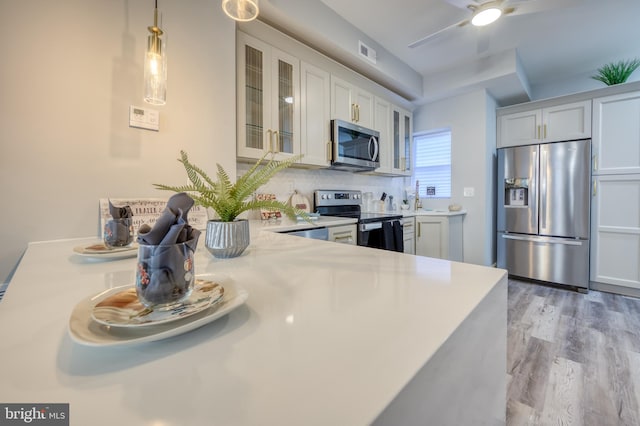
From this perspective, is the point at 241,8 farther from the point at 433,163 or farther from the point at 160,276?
the point at 433,163

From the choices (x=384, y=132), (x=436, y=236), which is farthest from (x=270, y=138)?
(x=436, y=236)

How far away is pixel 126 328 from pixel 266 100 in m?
2.06

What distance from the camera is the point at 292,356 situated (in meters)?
0.36

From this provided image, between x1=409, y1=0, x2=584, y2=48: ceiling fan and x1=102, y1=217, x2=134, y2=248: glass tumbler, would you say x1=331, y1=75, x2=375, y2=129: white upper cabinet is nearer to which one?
x1=409, y1=0, x2=584, y2=48: ceiling fan

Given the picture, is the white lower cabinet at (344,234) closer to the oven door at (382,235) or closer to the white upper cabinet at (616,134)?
the oven door at (382,235)

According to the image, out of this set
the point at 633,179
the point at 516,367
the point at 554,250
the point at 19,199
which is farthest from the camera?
the point at 554,250

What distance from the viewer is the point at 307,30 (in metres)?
2.22

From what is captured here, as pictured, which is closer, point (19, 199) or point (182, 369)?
point (182, 369)

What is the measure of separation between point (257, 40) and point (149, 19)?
791 millimetres

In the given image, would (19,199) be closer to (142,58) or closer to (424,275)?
(142,58)

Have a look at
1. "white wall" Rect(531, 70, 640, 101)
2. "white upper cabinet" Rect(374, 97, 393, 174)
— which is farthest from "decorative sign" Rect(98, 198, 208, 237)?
"white wall" Rect(531, 70, 640, 101)

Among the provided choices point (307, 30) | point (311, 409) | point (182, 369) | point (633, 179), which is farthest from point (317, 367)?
point (633, 179)

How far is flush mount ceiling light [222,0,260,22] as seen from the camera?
4.23ft

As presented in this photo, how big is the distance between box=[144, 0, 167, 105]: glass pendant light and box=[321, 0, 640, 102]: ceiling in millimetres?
1539
